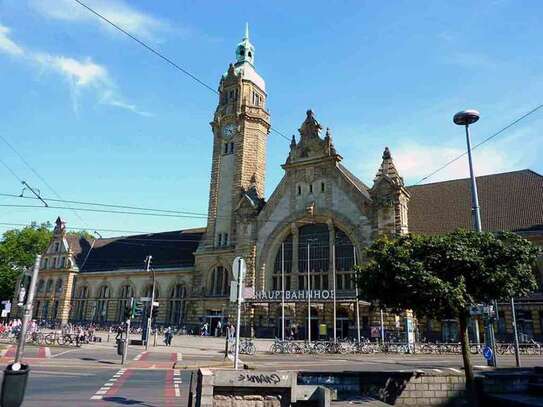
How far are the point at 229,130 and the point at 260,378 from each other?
167 ft

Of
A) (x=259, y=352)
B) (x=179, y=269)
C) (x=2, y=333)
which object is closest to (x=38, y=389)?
(x=259, y=352)

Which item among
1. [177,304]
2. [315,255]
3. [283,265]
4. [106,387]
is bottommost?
[106,387]

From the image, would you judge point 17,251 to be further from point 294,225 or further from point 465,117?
point 465,117

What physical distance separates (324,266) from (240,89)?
27.6 m

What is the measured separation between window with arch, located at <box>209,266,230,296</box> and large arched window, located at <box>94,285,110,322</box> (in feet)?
75.1

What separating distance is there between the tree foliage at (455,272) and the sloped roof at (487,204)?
28.4 m

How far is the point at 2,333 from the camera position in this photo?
3978 centimetres

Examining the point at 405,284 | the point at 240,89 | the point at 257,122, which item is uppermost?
the point at 240,89

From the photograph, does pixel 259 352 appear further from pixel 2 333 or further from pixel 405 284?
pixel 2 333

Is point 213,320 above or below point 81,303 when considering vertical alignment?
below

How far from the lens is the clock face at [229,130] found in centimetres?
5787

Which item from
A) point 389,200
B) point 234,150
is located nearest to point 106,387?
point 389,200

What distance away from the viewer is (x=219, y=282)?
53.6 metres

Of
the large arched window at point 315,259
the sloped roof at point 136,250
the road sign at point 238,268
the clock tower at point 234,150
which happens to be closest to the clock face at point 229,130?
the clock tower at point 234,150
